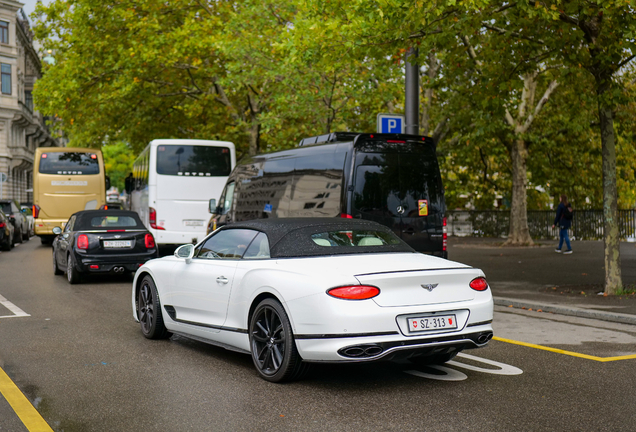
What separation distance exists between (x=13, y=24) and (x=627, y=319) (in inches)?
2614

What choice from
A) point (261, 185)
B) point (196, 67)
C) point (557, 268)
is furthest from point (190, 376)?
point (196, 67)

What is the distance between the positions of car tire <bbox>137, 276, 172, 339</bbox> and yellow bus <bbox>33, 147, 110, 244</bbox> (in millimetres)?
21892

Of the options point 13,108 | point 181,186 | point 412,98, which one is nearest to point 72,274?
point 181,186

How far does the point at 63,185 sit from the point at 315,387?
2582 centimetres

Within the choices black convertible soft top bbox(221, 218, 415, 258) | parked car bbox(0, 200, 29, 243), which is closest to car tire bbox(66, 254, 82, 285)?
black convertible soft top bbox(221, 218, 415, 258)

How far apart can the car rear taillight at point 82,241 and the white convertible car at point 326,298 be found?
300 inches

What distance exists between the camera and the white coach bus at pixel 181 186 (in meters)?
21.3

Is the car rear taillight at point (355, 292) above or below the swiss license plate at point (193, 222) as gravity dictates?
below

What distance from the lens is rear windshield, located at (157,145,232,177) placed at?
21.5m

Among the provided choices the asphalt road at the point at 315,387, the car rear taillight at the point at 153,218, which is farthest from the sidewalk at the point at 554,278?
the car rear taillight at the point at 153,218

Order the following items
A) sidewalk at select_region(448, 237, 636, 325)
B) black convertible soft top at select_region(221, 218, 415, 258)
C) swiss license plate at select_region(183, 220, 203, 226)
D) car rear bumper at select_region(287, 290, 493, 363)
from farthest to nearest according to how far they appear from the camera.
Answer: swiss license plate at select_region(183, 220, 203, 226), sidewalk at select_region(448, 237, 636, 325), black convertible soft top at select_region(221, 218, 415, 258), car rear bumper at select_region(287, 290, 493, 363)

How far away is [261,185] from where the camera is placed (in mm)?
16188

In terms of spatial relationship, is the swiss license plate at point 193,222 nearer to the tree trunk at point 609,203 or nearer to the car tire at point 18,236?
the car tire at point 18,236

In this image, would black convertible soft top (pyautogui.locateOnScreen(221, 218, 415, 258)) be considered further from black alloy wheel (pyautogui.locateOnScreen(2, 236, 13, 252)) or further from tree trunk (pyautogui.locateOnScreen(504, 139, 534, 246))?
black alloy wheel (pyautogui.locateOnScreen(2, 236, 13, 252))
